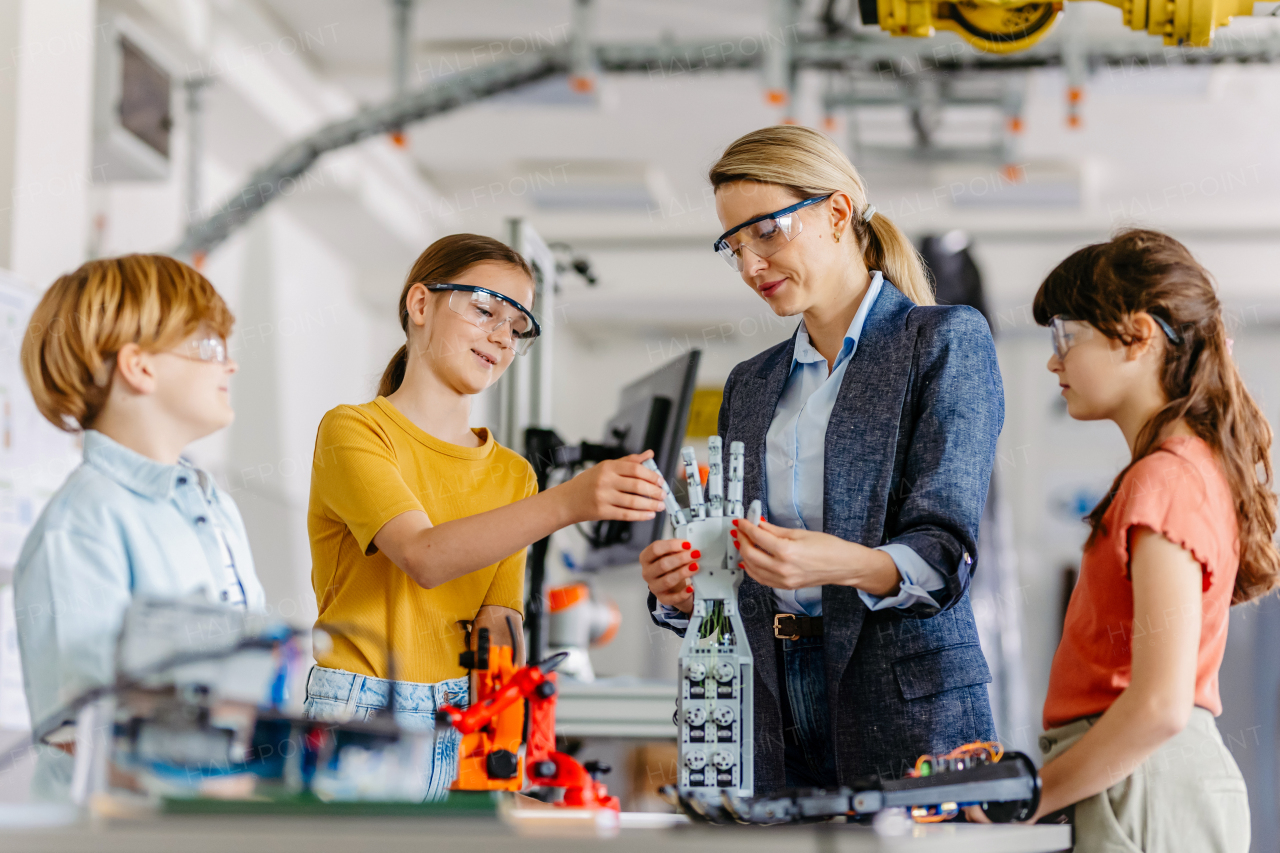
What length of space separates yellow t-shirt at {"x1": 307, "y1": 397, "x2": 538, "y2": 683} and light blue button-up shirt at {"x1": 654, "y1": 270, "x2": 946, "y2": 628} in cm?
26

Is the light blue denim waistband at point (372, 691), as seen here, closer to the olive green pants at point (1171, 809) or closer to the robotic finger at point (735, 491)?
the robotic finger at point (735, 491)

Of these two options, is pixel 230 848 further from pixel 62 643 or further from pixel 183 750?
pixel 62 643

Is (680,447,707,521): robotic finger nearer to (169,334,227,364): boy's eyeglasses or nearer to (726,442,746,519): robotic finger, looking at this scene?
(726,442,746,519): robotic finger

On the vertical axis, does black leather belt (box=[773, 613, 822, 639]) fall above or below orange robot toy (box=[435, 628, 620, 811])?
above

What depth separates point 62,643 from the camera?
1175 millimetres

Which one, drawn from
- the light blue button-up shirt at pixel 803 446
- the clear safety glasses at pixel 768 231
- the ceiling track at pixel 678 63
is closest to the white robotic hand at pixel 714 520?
the light blue button-up shirt at pixel 803 446

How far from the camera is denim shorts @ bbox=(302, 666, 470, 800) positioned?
137cm

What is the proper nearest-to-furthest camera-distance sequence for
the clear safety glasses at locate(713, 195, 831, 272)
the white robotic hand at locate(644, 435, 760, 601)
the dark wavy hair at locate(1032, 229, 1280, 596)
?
1. the white robotic hand at locate(644, 435, 760, 601)
2. the dark wavy hair at locate(1032, 229, 1280, 596)
3. the clear safety glasses at locate(713, 195, 831, 272)

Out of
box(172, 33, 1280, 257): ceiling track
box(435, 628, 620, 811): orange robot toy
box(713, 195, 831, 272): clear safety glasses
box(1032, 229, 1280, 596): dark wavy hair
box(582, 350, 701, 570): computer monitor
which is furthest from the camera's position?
box(172, 33, 1280, 257): ceiling track

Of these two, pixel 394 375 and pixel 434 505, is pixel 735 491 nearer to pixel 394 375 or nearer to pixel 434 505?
pixel 434 505

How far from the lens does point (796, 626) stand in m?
1.41

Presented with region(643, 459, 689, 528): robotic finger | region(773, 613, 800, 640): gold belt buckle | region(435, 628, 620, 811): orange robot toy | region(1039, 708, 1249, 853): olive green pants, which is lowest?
region(1039, 708, 1249, 853): olive green pants

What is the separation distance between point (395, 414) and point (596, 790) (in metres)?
0.61

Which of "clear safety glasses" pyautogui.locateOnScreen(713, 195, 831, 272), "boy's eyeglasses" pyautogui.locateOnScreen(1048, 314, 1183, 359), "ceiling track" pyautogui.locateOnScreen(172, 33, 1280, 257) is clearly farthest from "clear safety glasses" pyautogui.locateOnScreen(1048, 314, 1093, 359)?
"ceiling track" pyautogui.locateOnScreen(172, 33, 1280, 257)
